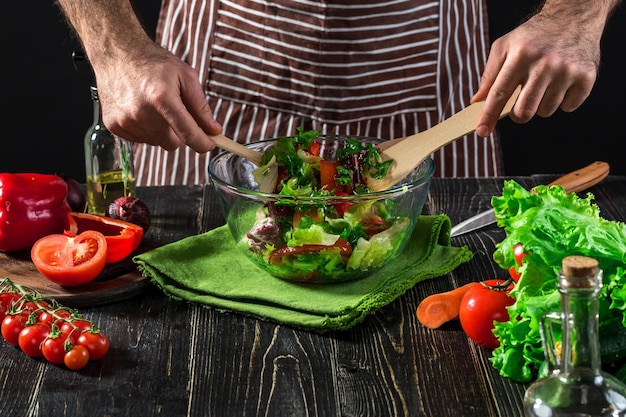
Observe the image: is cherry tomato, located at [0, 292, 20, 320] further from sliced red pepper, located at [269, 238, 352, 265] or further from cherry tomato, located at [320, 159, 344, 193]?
cherry tomato, located at [320, 159, 344, 193]

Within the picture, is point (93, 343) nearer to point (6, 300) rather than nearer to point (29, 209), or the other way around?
point (6, 300)

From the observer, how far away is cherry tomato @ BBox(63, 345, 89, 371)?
1.31 m

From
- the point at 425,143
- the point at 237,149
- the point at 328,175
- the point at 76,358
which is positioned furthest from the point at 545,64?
the point at 76,358

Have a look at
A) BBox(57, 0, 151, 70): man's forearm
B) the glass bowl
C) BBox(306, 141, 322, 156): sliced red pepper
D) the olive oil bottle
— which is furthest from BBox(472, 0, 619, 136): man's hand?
the olive oil bottle

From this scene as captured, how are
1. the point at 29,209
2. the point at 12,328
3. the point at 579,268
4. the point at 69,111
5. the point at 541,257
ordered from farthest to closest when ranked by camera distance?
the point at 69,111, the point at 29,209, the point at 12,328, the point at 541,257, the point at 579,268

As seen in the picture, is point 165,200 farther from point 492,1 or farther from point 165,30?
point 492,1

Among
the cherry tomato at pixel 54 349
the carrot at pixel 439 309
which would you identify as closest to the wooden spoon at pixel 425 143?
the carrot at pixel 439 309

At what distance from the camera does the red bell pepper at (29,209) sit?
171 cm

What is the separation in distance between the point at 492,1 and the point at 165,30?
119 cm

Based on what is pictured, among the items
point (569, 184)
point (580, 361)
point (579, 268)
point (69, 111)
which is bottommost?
point (69, 111)

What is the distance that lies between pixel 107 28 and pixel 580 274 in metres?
1.12

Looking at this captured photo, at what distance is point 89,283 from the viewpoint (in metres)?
1.58

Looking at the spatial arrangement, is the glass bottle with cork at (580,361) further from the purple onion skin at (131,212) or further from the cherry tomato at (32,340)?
the purple onion skin at (131,212)

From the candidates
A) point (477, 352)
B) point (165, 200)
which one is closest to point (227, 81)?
point (165, 200)
